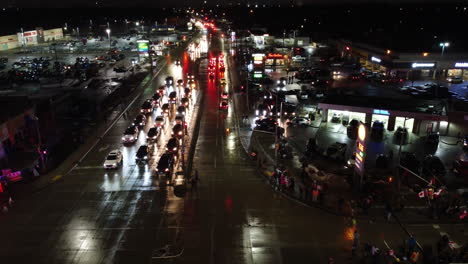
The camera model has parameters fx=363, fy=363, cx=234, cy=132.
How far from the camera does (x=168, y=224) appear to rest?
21.5m

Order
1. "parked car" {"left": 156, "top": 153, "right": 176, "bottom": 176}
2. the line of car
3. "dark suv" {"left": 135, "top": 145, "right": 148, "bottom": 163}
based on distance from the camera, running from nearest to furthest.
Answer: "parked car" {"left": 156, "top": 153, "right": 176, "bottom": 176} < the line of car < "dark suv" {"left": 135, "top": 145, "right": 148, "bottom": 163}

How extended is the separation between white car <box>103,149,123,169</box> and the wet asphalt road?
0.67 m

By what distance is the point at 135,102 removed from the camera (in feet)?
167

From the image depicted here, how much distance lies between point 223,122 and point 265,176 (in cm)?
1546

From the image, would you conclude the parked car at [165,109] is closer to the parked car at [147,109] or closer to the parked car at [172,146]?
the parked car at [147,109]

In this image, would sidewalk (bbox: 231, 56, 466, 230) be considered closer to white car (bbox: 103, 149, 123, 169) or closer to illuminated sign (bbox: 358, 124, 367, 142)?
illuminated sign (bbox: 358, 124, 367, 142)

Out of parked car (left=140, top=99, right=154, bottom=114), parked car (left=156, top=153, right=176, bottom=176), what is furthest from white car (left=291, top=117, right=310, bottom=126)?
parked car (left=140, top=99, right=154, bottom=114)

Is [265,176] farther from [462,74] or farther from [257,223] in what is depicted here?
[462,74]

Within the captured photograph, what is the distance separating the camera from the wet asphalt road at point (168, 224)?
1886 cm

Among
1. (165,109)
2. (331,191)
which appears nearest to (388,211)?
(331,191)

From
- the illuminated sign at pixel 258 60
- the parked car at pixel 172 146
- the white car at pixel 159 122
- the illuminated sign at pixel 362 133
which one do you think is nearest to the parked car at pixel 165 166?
the parked car at pixel 172 146

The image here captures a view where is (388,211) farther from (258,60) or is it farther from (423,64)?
(423,64)

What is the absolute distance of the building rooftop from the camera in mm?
35375

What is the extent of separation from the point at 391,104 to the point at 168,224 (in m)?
26.6
